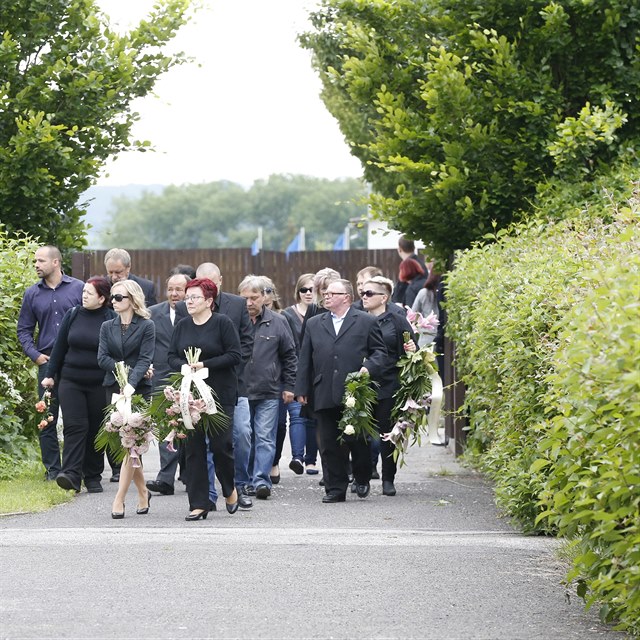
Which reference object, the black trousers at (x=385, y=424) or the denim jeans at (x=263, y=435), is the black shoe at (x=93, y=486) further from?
the black trousers at (x=385, y=424)

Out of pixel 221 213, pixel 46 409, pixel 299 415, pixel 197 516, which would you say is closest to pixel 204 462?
pixel 197 516

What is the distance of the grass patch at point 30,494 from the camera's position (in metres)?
11.7

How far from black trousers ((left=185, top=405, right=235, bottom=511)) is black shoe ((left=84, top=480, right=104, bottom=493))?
2.12m

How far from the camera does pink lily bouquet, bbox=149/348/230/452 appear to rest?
11.0 metres

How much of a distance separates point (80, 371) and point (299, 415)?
9.16 feet

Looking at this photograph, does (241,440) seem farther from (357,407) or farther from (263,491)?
(357,407)

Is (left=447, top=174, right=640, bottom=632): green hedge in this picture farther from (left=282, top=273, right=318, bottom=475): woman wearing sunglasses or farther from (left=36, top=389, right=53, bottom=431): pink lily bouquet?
(left=36, top=389, right=53, bottom=431): pink lily bouquet

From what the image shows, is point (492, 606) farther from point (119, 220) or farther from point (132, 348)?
point (119, 220)

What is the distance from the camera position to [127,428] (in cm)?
1141

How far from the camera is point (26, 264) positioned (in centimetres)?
1472

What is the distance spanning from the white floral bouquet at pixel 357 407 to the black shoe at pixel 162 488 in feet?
5.33

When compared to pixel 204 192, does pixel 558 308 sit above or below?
below

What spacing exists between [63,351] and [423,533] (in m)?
4.18

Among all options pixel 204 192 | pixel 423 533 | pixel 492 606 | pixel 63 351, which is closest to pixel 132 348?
pixel 63 351
